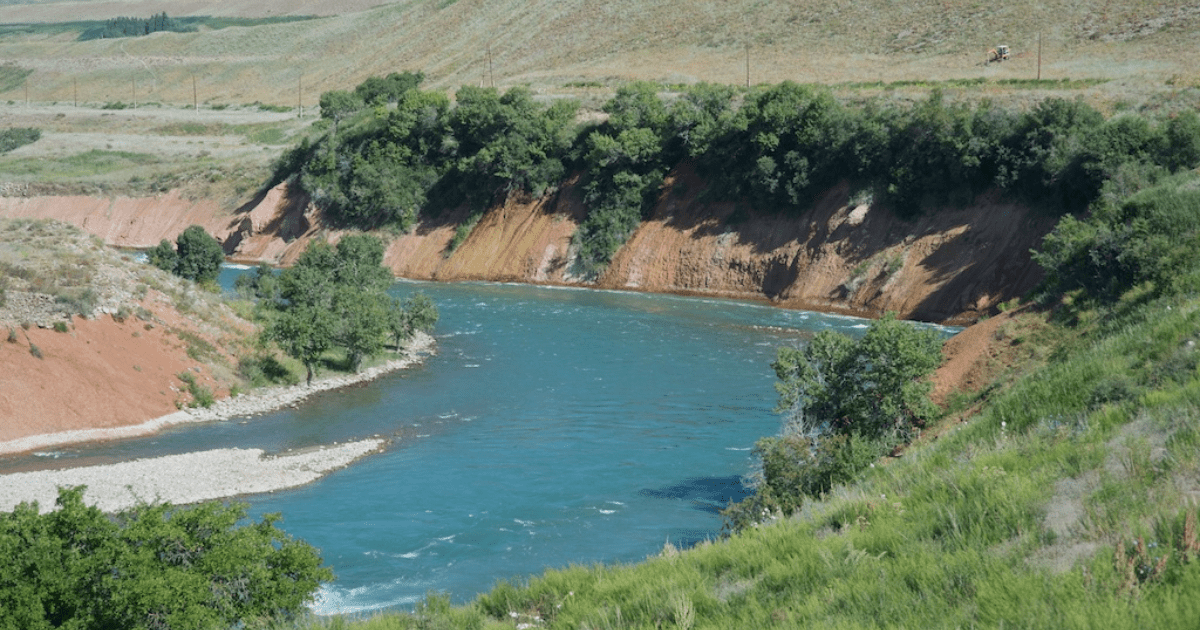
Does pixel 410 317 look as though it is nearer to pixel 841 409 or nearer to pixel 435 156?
pixel 841 409

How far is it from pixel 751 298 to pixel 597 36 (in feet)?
211

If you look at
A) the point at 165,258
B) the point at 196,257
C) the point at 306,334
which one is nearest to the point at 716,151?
the point at 196,257

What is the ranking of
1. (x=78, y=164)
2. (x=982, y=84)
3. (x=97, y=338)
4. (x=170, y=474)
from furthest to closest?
1. (x=78, y=164)
2. (x=982, y=84)
3. (x=97, y=338)
4. (x=170, y=474)

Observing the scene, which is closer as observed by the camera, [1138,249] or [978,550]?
[978,550]

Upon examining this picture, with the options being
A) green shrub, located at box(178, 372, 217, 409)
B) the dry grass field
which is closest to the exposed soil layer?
green shrub, located at box(178, 372, 217, 409)

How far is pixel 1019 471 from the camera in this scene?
11766mm

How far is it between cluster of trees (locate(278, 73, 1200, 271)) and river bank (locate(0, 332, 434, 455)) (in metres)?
26.7

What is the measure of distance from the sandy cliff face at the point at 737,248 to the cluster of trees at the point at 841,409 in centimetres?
2845

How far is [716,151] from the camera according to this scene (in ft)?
226

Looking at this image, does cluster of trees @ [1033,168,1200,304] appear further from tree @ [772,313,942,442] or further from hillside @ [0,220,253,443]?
hillside @ [0,220,253,443]

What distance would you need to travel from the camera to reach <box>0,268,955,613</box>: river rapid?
23.7 meters

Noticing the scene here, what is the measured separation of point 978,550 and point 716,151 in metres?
59.9

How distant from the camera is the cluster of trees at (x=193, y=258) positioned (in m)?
52.9

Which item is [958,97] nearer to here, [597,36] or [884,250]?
[884,250]
